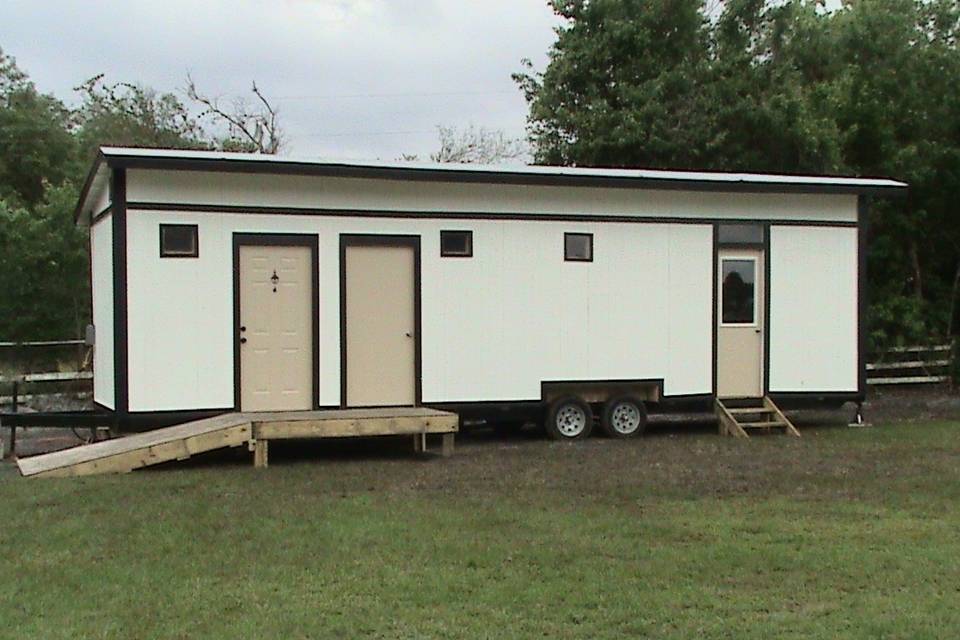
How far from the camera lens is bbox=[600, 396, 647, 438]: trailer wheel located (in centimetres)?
1241

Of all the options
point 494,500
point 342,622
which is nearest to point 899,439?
point 494,500

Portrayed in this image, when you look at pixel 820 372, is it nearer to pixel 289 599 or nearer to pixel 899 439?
pixel 899 439

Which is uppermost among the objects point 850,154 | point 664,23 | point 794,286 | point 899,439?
point 664,23

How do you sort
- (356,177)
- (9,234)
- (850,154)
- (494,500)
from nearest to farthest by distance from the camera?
(494,500) < (356,177) < (9,234) < (850,154)

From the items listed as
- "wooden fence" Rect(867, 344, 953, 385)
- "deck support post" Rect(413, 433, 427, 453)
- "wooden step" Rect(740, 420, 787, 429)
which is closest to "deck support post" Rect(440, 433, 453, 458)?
"deck support post" Rect(413, 433, 427, 453)

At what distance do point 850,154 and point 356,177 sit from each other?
11314 millimetres

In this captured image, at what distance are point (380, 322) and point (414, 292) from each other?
0.50m

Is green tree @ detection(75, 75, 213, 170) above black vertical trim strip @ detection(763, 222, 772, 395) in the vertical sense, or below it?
above

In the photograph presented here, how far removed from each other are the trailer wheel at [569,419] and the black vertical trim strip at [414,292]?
1.59 metres

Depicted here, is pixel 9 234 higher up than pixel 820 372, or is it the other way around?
pixel 9 234

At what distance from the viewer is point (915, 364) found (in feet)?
60.8

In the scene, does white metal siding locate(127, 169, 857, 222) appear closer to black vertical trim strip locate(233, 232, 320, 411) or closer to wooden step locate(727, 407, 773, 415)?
black vertical trim strip locate(233, 232, 320, 411)

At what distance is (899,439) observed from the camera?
11867 millimetres

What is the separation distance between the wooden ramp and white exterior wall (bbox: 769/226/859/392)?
320 mm
